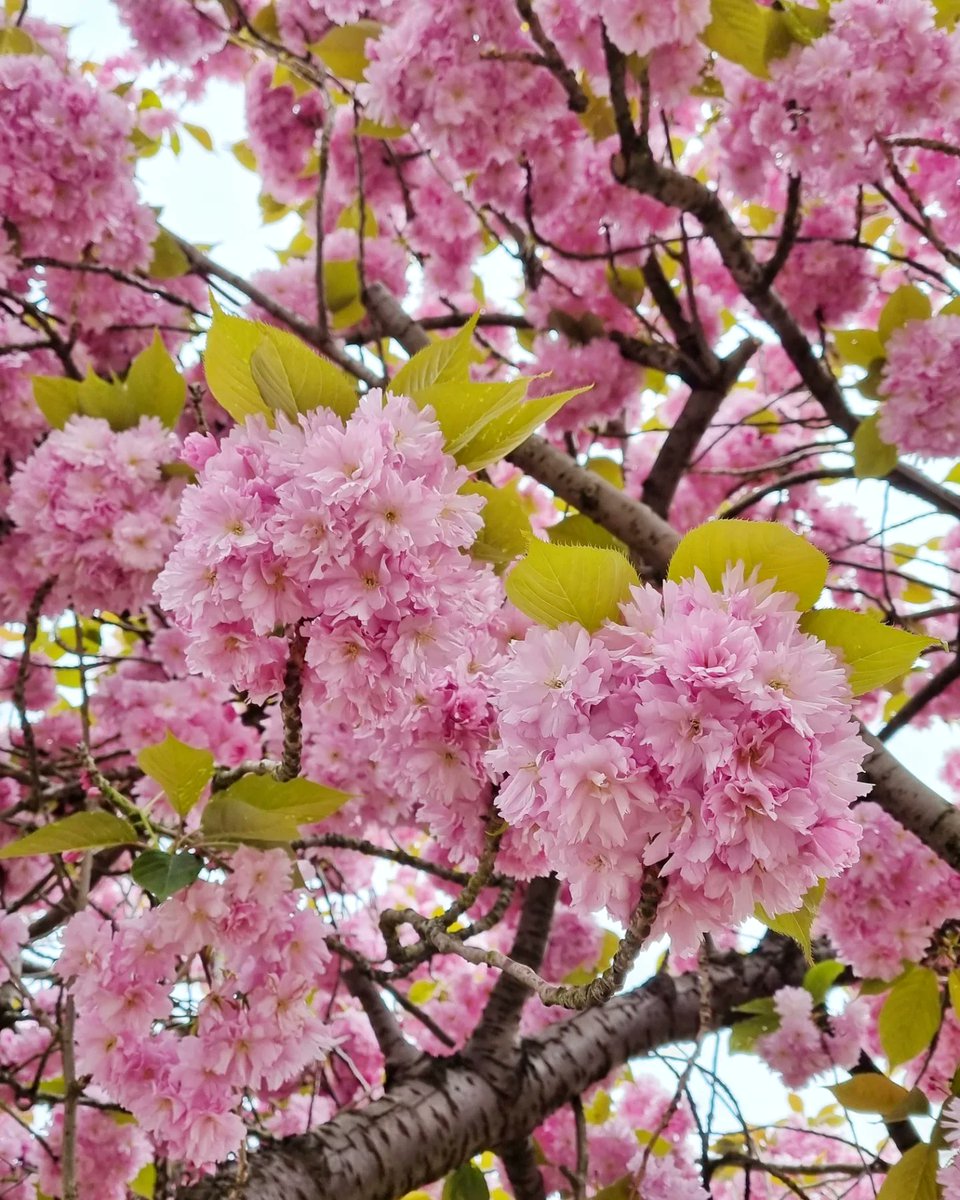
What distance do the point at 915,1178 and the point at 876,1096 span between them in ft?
0.60

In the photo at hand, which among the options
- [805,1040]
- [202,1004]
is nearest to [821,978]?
[805,1040]

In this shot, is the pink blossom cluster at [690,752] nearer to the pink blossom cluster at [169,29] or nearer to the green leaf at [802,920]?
the green leaf at [802,920]

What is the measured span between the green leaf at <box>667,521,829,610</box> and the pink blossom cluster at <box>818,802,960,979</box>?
1339mm

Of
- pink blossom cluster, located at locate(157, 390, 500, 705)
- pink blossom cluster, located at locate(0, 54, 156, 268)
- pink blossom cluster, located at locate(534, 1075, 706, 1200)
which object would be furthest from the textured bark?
pink blossom cluster, located at locate(0, 54, 156, 268)

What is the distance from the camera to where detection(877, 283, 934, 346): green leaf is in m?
2.22

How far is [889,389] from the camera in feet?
7.22

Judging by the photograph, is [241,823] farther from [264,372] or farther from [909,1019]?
[909,1019]

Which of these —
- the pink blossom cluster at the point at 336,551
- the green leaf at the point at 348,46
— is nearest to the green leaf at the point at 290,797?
the pink blossom cluster at the point at 336,551

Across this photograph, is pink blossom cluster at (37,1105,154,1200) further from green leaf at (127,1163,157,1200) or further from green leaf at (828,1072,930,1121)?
green leaf at (828,1072,930,1121)

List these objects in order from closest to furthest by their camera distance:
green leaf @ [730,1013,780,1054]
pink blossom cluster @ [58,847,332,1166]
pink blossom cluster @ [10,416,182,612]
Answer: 1. pink blossom cluster @ [58,847,332,1166]
2. pink blossom cluster @ [10,416,182,612]
3. green leaf @ [730,1013,780,1054]

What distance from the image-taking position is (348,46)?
2332mm

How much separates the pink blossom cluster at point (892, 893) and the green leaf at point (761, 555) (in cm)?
134

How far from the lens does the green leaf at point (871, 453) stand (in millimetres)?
2275

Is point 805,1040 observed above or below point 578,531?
below
